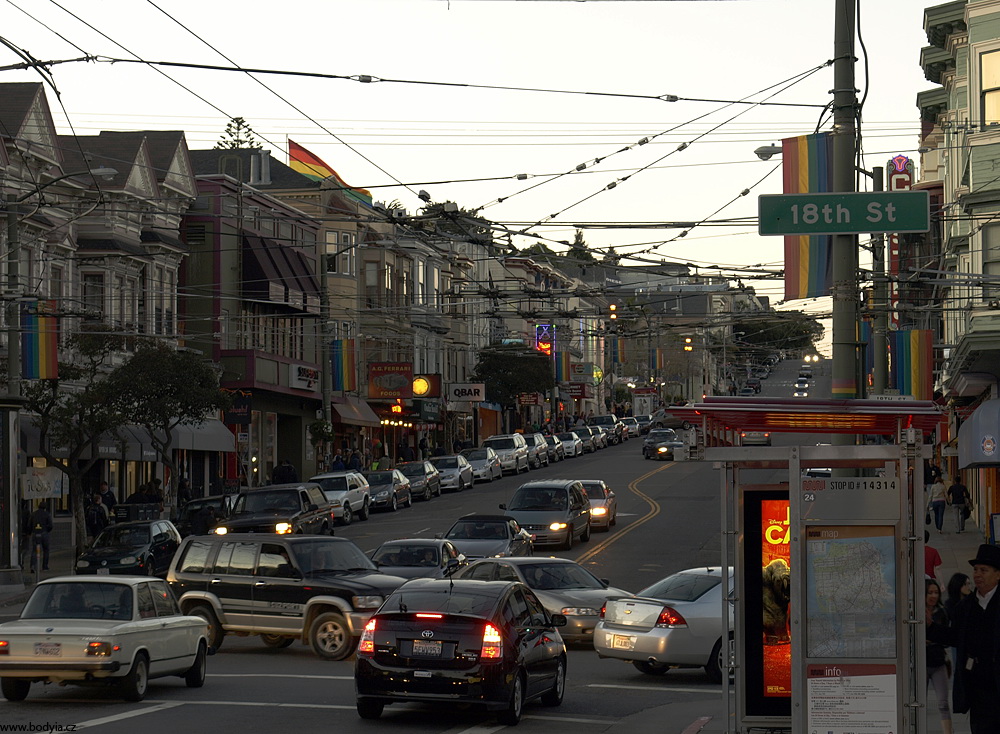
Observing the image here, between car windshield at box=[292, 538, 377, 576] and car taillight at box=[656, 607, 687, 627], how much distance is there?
537 cm

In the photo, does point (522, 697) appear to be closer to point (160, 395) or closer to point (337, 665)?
point (337, 665)

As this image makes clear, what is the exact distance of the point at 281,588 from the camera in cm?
2130

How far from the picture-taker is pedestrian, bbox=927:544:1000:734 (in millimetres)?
10500

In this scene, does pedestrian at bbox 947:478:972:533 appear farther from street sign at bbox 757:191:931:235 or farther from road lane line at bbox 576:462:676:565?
street sign at bbox 757:191:931:235

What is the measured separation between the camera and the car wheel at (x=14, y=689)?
53.2 ft

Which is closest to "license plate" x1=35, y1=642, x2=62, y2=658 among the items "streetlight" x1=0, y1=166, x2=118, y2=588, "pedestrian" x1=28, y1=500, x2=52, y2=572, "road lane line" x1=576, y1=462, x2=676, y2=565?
"streetlight" x1=0, y1=166, x2=118, y2=588

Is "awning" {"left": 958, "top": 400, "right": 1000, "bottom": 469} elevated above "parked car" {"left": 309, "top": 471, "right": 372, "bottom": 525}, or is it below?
above

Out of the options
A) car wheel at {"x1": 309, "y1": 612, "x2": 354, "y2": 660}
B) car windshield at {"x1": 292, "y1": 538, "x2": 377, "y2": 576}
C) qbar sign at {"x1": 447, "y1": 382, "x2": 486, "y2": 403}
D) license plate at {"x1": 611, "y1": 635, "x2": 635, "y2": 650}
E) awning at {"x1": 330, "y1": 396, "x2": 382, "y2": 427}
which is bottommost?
car wheel at {"x1": 309, "y1": 612, "x2": 354, "y2": 660}

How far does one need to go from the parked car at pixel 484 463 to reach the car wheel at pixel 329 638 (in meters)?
41.3

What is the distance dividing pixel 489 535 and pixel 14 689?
1719 centimetres

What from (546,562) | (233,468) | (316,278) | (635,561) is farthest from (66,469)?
(316,278)

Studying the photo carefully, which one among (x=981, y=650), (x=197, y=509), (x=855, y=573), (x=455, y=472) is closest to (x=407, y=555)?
(x=197, y=509)

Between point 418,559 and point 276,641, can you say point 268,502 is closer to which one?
point 418,559

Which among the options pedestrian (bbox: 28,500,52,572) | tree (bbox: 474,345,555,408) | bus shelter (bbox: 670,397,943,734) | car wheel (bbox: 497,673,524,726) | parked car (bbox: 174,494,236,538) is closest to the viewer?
bus shelter (bbox: 670,397,943,734)
